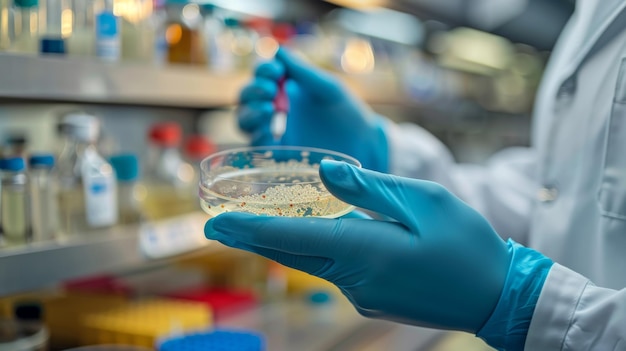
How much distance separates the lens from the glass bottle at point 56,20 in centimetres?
124

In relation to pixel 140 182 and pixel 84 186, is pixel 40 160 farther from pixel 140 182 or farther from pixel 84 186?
pixel 140 182

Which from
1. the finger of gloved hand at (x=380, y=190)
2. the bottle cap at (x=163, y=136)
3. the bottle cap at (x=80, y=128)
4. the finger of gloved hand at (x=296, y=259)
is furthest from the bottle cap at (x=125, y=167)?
the finger of gloved hand at (x=380, y=190)

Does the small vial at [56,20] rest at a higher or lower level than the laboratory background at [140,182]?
higher

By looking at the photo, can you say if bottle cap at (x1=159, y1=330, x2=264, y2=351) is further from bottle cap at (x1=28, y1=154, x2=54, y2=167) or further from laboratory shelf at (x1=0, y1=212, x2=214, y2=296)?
bottle cap at (x1=28, y1=154, x2=54, y2=167)

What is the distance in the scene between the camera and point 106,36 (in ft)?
4.23

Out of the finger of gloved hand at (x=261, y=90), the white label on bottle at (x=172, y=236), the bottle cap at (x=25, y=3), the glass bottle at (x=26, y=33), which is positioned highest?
the bottle cap at (x=25, y=3)

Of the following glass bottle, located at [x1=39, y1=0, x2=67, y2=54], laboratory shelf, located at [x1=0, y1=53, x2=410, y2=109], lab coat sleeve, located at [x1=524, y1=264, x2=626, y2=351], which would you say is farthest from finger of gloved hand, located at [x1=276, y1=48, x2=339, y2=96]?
lab coat sleeve, located at [x1=524, y1=264, x2=626, y2=351]

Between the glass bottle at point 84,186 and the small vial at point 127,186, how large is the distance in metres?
0.05

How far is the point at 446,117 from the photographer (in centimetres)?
353

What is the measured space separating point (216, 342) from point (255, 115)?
0.54 m

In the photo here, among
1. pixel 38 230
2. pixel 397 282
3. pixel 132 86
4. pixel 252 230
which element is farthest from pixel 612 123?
pixel 38 230

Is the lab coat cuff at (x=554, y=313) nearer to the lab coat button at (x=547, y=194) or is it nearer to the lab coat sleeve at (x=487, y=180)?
the lab coat button at (x=547, y=194)

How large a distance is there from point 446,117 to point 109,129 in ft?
7.19

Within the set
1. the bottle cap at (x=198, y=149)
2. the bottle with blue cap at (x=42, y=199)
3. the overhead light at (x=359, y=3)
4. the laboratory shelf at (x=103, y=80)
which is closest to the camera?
the laboratory shelf at (x=103, y=80)
